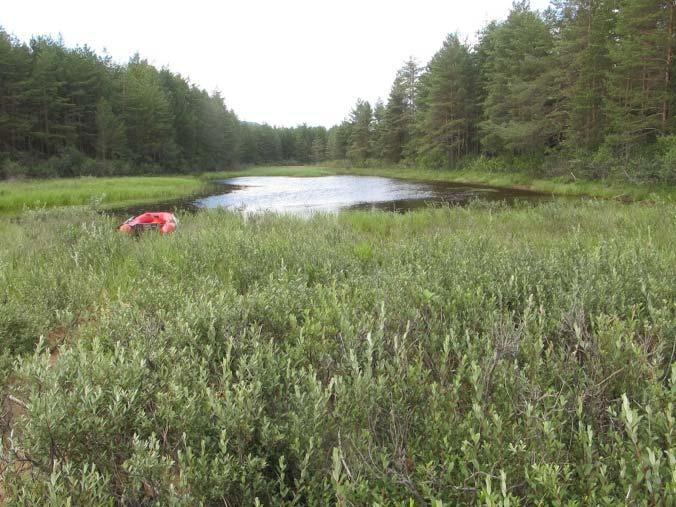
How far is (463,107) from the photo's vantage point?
4788 cm

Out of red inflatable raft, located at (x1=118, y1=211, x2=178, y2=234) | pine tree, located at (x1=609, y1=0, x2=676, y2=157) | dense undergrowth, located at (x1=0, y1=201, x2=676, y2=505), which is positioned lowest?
dense undergrowth, located at (x1=0, y1=201, x2=676, y2=505)

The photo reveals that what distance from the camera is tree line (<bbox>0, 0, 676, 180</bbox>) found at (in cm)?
2311

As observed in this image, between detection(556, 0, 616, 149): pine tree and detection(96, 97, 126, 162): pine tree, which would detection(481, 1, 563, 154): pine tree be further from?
detection(96, 97, 126, 162): pine tree

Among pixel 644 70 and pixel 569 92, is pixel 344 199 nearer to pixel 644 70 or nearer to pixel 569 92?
pixel 569 92

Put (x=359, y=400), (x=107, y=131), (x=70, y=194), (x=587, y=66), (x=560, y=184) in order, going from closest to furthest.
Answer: (x=359, y=400)
(x=70, y=194)
(x=587, y=66)
(x=560, y=184)
(x=107, y=131)

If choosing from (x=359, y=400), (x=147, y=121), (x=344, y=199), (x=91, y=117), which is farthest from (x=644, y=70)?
(x=91, y=117)

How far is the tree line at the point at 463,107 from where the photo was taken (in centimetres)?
2311

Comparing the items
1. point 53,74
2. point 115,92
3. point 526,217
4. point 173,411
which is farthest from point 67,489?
point 115,92

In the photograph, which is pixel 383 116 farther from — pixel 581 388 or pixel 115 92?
pixel 581 388

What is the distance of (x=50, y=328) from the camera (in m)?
3.66

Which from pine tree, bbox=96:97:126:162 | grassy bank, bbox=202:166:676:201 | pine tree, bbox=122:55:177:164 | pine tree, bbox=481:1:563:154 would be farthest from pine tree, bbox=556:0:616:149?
pine tree, bbox=122:55:177:164

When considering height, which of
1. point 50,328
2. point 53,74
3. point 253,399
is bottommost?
point 50,328

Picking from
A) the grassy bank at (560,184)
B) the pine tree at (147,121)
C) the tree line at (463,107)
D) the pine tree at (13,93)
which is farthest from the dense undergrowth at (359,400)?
the pine tree at (147,121)

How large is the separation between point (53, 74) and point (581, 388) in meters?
60.7
